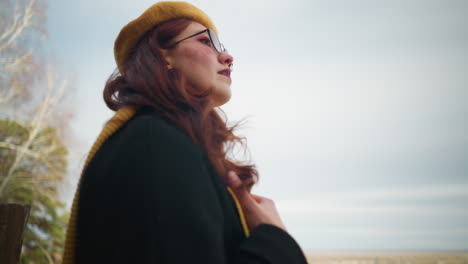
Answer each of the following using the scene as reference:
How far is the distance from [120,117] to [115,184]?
12.2 inches

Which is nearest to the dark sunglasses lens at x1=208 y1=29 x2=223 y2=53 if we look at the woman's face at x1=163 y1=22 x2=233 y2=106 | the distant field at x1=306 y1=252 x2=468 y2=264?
the woman's face at x1=163 y1=22 x2=233 y2=106

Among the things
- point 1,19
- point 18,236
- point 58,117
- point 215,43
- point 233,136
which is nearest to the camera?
point 233,136

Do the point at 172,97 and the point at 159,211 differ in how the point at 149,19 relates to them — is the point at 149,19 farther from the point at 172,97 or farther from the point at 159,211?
the point at 159,211

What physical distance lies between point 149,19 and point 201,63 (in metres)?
0.30

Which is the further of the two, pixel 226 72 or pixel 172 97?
pixel 226 72

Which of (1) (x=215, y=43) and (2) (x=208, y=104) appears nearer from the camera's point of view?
(2) (x=208, y=104)

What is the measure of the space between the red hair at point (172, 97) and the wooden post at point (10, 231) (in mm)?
931

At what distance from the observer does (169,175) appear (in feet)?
2.98

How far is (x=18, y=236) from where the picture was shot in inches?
77.3

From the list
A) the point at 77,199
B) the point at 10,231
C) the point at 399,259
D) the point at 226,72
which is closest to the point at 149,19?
the point at 226,72

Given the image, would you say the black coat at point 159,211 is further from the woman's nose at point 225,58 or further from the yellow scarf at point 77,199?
the woman's nose at point 225,58

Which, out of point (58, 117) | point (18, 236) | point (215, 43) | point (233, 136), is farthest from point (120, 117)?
point (58, 117)

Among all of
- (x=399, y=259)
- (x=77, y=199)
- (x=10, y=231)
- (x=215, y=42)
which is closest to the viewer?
(x=77, y=199)

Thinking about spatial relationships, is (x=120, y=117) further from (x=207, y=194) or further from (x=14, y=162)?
(x=14, y=162)
